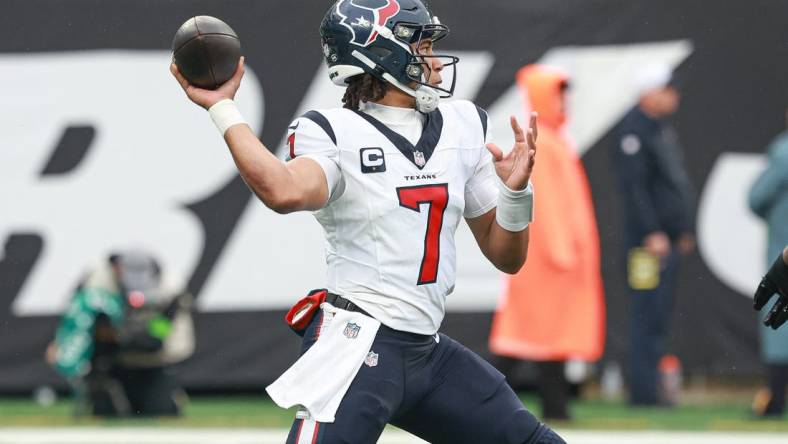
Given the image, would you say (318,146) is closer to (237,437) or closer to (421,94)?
(421,94)

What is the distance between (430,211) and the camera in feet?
13.3

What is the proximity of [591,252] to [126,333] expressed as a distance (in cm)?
295

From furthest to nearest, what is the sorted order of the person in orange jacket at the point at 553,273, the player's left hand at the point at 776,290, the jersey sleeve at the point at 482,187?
the person in orange jacket at the point at 553,273 → the jersey sleeve at the point at 482,187 → the player's left hand at the point at 776,290

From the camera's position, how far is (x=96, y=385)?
9.23 metres

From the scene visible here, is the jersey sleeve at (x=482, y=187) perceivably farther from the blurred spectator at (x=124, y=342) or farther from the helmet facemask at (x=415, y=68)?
the blurred spectator at (x=124, y=342)

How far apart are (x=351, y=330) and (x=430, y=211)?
0.40 m

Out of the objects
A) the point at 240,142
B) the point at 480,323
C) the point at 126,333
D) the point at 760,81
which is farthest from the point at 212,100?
the point at 760,81

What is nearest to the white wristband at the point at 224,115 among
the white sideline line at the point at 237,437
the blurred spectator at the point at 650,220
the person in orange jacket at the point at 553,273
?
the white sideline line at the point at 237,437

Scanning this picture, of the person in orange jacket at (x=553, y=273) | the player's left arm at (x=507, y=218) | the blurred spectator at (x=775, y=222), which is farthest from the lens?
the blurred spectator at (x=775, y=222)

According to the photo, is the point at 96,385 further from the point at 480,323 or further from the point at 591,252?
the point at 591,252

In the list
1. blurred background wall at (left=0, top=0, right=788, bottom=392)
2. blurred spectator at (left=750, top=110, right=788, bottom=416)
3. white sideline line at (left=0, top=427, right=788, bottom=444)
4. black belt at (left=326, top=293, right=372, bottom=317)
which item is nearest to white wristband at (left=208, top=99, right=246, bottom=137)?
black belt at (left=326, top=293, right=372, bottom=317)

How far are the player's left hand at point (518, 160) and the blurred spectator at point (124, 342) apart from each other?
5503 mm

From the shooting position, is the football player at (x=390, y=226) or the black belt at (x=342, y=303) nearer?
the football player at (x=390, y=226)

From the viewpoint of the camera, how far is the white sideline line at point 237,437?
7.83 m
